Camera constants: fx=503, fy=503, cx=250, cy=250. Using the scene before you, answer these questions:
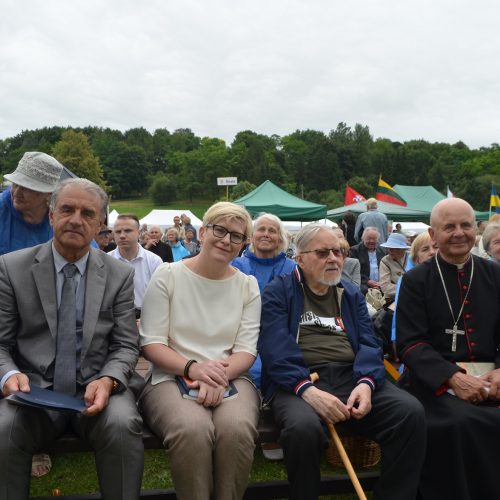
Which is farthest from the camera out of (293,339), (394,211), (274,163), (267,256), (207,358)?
(274,163)

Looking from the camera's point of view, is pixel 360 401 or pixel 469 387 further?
pixel 469 387

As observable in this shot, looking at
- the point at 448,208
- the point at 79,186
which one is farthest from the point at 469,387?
the point at 79,186

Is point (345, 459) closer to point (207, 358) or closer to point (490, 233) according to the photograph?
point (207, 358)

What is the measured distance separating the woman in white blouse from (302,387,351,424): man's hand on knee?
0.33 m

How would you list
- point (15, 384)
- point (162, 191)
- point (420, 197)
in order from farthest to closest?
point (162, 191)
point (420, 197)
point (15, 384)

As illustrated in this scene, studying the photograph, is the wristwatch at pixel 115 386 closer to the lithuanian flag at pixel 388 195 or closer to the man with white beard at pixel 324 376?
the man with white beard at pixel 324 376

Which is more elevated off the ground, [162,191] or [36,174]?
[162,191]

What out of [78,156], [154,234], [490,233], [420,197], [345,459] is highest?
[78,156]

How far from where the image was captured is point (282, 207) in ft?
53.2

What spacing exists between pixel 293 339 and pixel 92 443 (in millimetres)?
1232

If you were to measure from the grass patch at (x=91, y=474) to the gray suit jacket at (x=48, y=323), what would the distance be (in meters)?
1.24

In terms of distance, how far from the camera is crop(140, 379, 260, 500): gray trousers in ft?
7.95

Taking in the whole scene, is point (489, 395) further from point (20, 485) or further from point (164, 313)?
point (20, 485)

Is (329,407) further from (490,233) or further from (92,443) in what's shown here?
(490,233)
